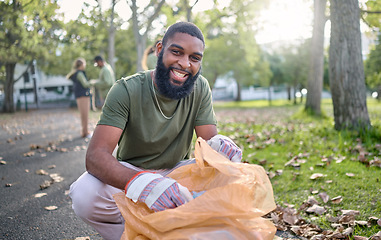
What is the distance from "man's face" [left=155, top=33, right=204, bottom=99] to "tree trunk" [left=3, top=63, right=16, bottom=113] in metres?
23.2

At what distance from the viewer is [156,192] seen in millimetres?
1787

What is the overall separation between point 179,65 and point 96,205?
120 cm

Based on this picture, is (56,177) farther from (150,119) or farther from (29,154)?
(150,119)

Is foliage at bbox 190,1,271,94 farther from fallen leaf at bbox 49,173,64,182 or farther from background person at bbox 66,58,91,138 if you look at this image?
fallen leaf at bbox 49,173,64,182

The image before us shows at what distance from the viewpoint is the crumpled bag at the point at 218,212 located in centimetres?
163

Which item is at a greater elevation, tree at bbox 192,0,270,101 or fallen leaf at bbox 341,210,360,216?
tree at bbox 192,0,270,101

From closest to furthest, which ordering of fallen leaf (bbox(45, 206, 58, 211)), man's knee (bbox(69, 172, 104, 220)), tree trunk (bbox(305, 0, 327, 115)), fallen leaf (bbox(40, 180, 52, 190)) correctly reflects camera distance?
man's knee (bbox(69, 172, 104, 220)) < fallen leaf (bbox(45, 206, 58, 211)) < fallen leaf (bbox(40, 180, 52, 190)) < tree trunk (bbox(305, 0, 327, 115))

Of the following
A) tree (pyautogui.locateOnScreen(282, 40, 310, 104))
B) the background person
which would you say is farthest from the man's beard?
tree (pyautogui.locateOnScreen(282, 40, 310, 104))

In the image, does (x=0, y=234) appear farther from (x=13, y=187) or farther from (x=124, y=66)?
(x=124, y=66)

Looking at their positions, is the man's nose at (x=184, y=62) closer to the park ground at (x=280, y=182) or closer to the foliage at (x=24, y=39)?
the park ground at (x=280, y=182)

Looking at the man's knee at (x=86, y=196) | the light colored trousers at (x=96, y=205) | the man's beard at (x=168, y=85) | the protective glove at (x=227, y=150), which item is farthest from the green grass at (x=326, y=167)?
the man's knee at (x=86, y=196)

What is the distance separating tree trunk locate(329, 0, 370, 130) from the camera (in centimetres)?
643

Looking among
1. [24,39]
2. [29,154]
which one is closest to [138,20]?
[24,39]

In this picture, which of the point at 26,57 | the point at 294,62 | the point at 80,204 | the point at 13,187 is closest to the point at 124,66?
the point at 26,57
